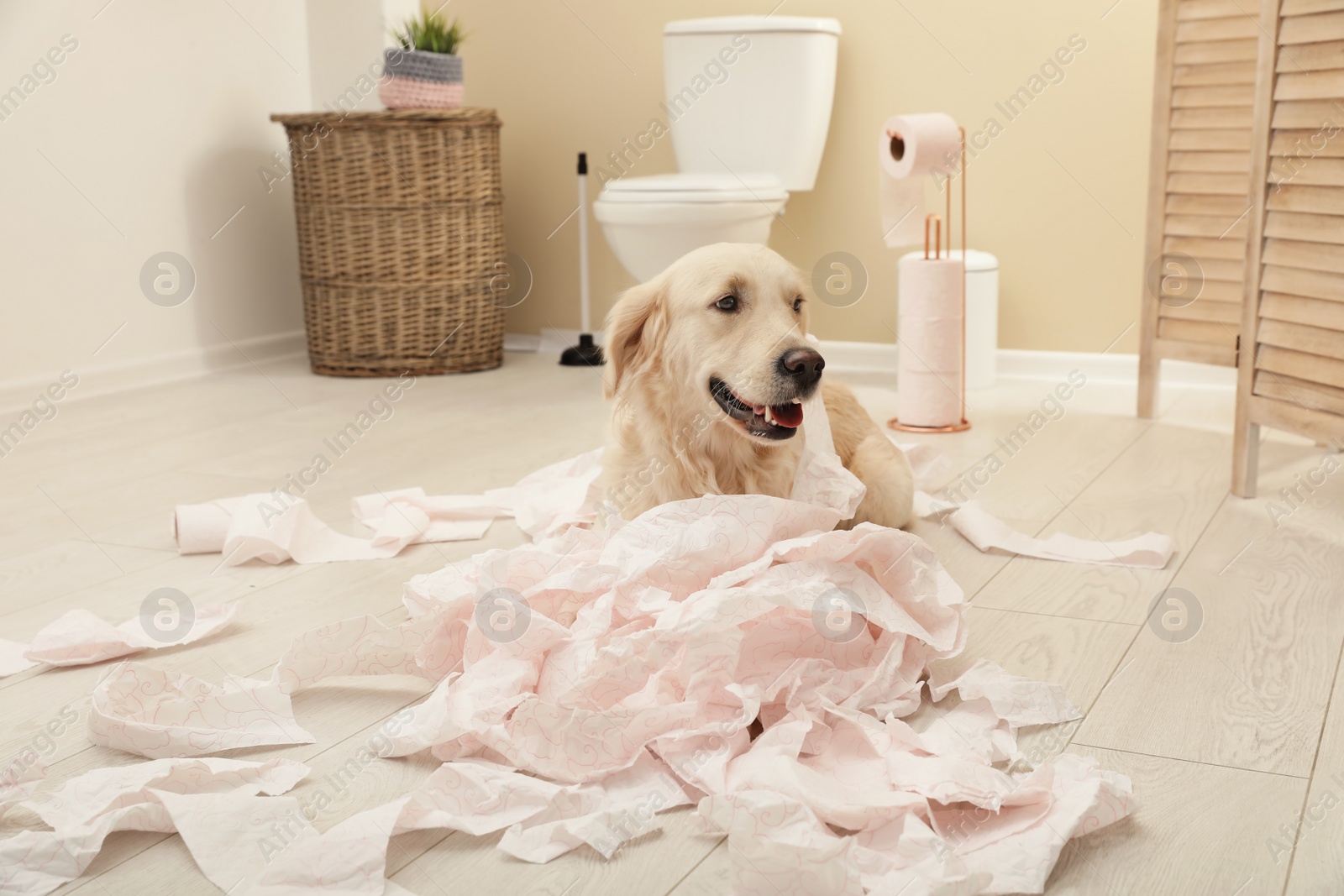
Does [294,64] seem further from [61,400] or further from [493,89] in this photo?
[61,400]

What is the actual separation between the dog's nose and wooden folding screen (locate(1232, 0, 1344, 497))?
1081mm

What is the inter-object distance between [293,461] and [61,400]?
42.0 inches

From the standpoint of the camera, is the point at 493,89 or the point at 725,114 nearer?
the point at 725,114

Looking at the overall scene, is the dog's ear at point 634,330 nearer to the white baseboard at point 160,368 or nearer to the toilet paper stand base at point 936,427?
the toilet paper stand base at point 936,427

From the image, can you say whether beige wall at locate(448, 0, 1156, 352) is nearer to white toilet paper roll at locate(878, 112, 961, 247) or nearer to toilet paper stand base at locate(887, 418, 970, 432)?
Result: white toilet paper roll at locate(878, 112, 961, 247)

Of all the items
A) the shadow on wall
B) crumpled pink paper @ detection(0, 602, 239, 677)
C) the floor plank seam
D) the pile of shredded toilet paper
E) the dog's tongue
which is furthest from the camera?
the shadow on wall

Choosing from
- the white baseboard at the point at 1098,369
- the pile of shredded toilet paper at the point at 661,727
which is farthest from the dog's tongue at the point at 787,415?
the white baseboard at the point at 1098,369

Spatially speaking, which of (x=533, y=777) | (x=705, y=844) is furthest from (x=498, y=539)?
(x=705, y=844)

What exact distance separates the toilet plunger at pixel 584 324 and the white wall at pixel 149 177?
849 millimetres

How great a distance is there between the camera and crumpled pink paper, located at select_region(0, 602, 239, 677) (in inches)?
58.9

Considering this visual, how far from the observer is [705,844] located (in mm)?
1066

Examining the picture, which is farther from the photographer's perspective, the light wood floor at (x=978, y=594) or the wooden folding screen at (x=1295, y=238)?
the wooden folding screen at (x=1295, y=238)

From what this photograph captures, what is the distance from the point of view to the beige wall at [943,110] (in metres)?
3.35

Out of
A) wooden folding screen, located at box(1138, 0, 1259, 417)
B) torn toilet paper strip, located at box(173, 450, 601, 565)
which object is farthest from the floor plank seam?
wooden folding screen, located at box(1138, 0, 1259, 417)
